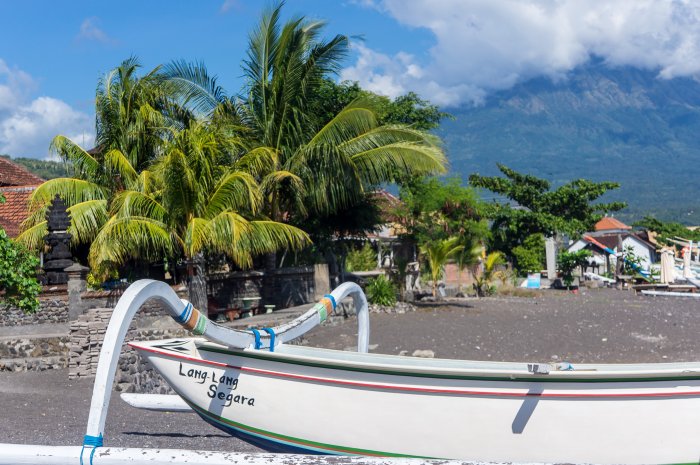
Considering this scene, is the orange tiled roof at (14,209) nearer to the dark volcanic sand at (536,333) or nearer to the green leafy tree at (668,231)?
the dark volcanic sand at (536,333)

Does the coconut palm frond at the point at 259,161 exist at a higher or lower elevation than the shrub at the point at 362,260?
higher

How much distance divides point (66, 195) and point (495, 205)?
22.1 metres

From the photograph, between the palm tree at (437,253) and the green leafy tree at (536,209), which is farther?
the green leafy tree at (536,209)

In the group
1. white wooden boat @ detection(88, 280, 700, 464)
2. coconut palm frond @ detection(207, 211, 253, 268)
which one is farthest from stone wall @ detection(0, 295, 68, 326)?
white wooden boat @ detection(88, 280, 700, 464)

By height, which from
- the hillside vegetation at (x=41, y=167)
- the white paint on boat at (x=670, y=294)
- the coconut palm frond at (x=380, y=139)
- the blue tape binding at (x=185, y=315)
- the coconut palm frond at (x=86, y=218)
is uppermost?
the hillside vegetation at (x=41, y=167)

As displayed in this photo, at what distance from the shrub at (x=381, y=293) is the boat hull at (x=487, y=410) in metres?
14.5

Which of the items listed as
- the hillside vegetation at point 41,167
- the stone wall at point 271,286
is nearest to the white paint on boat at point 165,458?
the stone wall at point 271,286

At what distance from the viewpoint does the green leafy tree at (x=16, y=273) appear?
13.9m

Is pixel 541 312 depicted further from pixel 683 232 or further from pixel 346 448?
pixel 683 232

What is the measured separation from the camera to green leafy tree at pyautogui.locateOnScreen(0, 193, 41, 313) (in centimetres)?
1388

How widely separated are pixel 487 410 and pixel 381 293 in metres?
15.0

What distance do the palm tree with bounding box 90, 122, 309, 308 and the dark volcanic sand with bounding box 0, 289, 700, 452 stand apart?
2.59 metres

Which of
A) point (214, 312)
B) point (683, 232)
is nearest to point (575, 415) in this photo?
point (214, 312)

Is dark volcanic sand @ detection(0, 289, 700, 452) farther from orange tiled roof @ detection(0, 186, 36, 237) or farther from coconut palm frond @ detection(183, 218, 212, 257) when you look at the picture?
orange tiled roof @ detection(0, 186, 36, 237)
